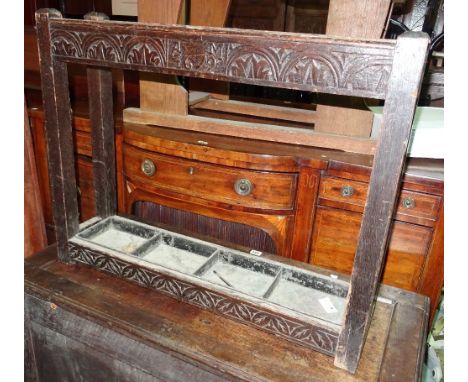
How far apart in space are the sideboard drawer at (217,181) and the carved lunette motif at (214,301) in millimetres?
421

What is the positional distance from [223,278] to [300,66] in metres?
0.51

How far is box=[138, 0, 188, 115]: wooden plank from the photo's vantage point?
4.04ft

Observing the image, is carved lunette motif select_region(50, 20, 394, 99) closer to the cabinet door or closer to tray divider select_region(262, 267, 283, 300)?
tray divider select_region(262, 267, 283, 300)

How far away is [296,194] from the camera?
1.16 m

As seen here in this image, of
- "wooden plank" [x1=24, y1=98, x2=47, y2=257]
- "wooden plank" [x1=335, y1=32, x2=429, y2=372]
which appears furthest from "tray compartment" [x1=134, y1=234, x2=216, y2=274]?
"wooden plank" [x1=24, y1=98, x2=47, y2=257]

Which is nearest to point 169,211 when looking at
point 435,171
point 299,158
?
point 299,158

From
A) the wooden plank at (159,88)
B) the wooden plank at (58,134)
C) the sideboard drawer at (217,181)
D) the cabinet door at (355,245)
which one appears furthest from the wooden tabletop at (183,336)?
the wooden plank at (159,88)

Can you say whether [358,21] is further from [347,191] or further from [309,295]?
[309,295]

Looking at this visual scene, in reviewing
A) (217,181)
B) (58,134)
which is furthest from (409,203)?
(58,134)

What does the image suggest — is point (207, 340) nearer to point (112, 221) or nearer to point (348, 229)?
point (112, 221)

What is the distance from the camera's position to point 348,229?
1.17m

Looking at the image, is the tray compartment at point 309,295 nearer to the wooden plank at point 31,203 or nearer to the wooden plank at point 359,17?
the wooden plank at point 359,17

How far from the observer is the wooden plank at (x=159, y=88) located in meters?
1.23

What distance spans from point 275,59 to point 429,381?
124 centimetres
